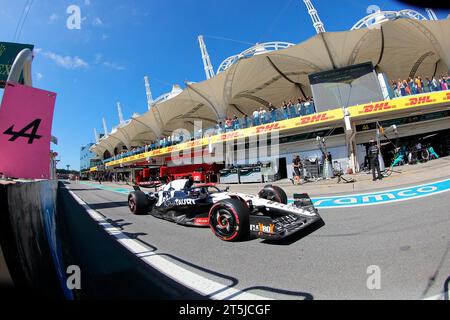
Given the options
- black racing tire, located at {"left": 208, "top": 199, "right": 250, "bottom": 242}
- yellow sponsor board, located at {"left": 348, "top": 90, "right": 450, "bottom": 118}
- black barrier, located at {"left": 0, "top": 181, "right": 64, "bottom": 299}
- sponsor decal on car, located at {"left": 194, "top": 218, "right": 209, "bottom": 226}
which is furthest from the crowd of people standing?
black barrier, located at {"left": 0, "top": 181, "right": 64, "bottom": 299}

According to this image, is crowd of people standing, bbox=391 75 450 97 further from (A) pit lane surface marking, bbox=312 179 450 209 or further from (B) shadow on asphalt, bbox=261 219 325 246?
(B) shadow on asphalt, bbox=261 219 325 246

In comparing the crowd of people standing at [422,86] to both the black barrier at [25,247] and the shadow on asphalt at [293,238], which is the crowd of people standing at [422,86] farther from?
the black barrier at [25,247]

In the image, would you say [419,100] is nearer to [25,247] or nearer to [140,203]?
[140,203]

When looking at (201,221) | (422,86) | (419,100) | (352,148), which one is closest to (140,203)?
(201,221)

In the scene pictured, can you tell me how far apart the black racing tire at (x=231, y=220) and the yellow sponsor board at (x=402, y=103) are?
16189 mm

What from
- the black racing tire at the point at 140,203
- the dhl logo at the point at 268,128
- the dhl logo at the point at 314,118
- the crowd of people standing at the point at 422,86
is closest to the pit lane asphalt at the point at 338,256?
the black racing tire at the point at 140,203

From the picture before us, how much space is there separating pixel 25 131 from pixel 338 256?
15.2 ft

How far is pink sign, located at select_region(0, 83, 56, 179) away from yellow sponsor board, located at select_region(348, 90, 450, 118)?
18237 mm

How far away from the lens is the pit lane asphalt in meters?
2.40

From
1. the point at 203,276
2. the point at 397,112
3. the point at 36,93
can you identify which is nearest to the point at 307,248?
the point at 203,276

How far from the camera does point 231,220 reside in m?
4.26

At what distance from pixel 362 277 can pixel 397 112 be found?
61.3 ft

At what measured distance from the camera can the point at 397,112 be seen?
17031 mm
